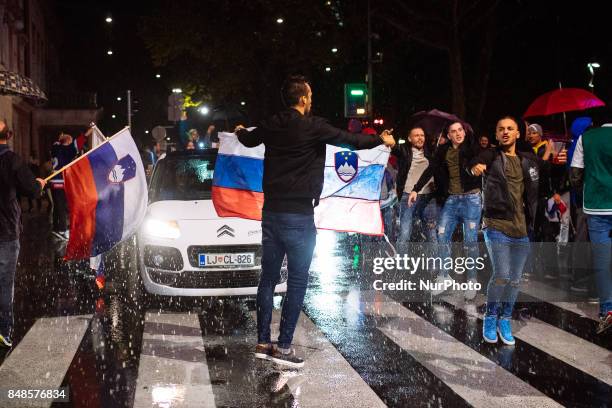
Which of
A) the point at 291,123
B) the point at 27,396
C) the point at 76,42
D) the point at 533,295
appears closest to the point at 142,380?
the point at 27,396

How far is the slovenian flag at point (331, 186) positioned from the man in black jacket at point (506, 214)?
81.5 inches

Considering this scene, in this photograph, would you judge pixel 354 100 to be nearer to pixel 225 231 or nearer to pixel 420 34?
pixel 420 34

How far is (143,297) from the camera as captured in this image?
9.24m

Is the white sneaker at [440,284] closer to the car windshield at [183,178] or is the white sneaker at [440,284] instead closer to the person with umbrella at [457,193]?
the person with umbrella at [457,193]

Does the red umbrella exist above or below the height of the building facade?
below

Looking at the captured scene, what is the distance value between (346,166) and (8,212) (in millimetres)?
3790

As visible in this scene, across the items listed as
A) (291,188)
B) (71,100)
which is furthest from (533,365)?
(71,100)

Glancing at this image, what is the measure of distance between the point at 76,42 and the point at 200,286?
74218 millimetres

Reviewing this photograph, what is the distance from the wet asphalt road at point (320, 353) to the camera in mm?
5430

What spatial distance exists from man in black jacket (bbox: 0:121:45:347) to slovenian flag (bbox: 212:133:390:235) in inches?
81.9

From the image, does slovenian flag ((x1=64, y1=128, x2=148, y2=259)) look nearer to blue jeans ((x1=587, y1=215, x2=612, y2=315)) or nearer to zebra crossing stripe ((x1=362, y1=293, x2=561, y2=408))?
zebra crossing stripe ((x1=362, y1=293, x2=561, y2=408))

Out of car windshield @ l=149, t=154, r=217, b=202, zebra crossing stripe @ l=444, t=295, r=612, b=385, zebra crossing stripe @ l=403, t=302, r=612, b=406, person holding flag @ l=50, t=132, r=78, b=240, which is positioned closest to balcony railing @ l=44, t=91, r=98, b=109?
Result: person holding flag @ l=50, t=132, r=78, b=240

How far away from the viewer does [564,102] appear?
1359cm

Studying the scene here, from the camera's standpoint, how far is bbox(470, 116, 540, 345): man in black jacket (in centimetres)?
706
